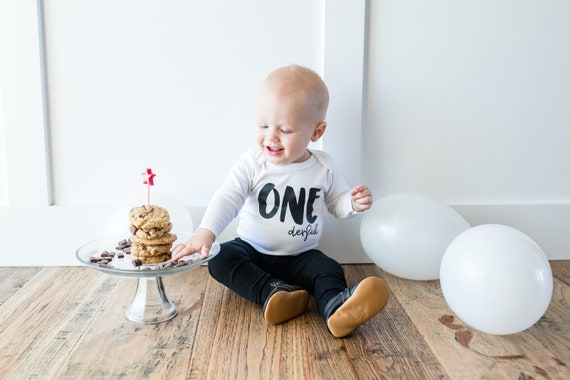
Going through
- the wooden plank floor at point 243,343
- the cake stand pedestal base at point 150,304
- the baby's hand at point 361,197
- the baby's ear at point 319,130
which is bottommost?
the wooden plank floor at point 243,343

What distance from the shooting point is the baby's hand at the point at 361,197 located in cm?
130

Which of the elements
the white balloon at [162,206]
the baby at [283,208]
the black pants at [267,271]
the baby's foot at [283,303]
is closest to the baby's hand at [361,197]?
the baby at [283,208]

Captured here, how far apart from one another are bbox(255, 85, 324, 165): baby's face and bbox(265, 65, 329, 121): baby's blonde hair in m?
0.02

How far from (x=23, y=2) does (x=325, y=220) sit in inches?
40.1

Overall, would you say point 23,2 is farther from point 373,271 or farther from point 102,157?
point 373,271

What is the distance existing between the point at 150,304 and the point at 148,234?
18 cm

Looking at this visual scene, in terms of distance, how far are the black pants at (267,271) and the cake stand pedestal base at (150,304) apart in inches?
5.8

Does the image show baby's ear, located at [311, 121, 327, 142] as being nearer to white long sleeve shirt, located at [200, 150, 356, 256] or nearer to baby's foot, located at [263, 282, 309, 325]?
white long sleeve shirt, located at [200, 150, 356, 256]

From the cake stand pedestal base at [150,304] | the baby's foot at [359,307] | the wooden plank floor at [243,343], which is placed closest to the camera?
the wooden plank floor at [243,343]

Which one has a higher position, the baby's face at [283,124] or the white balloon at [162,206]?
the baby's face at [283,124]

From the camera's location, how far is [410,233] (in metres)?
1.26

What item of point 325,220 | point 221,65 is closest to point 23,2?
point 221,65

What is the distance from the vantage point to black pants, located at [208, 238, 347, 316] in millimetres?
1191

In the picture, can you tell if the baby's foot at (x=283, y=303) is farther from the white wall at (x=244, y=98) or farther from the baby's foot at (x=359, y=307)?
the white wall at (x=244, y=98)
